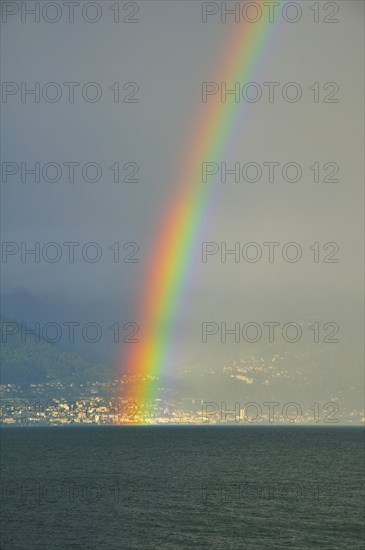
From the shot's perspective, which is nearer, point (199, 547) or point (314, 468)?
point (199, 547)

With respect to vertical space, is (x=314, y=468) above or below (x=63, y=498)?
above

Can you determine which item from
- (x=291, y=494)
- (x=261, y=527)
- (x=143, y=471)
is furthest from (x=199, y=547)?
(x=143, y=471)

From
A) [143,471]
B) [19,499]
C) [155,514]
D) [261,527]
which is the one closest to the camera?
[261,527]

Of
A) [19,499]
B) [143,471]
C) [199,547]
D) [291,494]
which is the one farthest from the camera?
[143,471]

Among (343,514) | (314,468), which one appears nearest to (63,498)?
(343,514)

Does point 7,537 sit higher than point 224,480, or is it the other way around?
point 224,480

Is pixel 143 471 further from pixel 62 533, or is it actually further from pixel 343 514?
pixel 62 533

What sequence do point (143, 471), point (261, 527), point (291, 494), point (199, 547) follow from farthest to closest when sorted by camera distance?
point (143, 471) → point (291, 494) → point (261, 527) → point (199, 547)

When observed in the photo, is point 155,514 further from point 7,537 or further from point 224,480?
point 224,480

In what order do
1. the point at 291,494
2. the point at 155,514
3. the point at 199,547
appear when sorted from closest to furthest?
the point at 199,547 < the point at 155,514 < the point at 291,494
